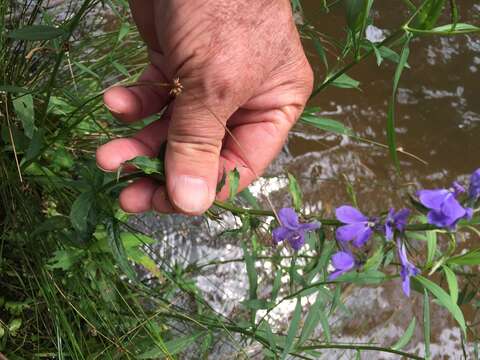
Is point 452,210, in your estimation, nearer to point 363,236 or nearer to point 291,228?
point 363,236

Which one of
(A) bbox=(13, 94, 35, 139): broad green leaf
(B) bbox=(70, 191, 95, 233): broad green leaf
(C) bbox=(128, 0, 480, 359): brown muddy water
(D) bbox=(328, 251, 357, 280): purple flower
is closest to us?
(D) bbox=(328, 251, 357, 280): purple flower

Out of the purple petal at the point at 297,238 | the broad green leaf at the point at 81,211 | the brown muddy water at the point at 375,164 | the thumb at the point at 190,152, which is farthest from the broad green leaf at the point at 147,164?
the brown muddy water at the point at 375,164

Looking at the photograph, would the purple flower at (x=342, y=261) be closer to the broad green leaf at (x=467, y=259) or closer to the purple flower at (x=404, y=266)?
the purple flower at (x=404, y=266)

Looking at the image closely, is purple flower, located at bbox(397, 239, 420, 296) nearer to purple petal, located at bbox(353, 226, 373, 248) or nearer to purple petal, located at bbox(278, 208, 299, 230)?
purple petal, located at bbox(353, 226, 373, 248)

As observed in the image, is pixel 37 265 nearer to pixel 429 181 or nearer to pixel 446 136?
pixel 429 181

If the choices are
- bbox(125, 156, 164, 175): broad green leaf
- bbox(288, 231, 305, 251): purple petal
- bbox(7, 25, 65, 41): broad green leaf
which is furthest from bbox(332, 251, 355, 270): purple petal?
bbox(7, 25, 65, 41): broad green leaf

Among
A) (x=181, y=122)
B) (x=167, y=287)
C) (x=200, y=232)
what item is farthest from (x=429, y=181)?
(x=181, y=122)

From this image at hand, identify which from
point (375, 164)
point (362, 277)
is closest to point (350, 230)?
point (362, 277)
